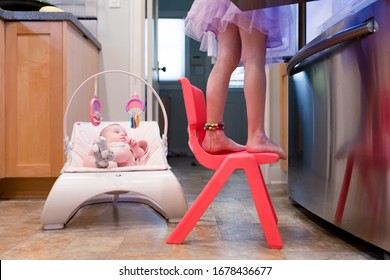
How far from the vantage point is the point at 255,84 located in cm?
122

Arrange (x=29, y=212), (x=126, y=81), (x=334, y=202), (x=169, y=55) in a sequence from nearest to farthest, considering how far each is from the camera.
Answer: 1. (x=334, y=202)
2. (x=29, y=212)
3. (x=126, y=81)
4. (x=169, y=55)

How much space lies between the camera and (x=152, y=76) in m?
3.12

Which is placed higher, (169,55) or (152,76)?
(169,55)

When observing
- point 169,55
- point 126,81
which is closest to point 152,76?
point 126,81

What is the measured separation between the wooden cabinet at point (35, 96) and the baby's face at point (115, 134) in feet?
1.61

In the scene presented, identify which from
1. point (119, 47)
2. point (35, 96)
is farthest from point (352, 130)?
point (119, 47)

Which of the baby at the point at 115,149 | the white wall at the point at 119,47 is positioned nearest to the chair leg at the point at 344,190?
the baby at the point at 115,149

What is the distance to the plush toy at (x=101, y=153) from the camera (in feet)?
5.39

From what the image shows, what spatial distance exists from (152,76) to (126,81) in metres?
0.28

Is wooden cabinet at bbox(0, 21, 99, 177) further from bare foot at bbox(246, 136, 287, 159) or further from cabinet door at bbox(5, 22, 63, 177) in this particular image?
bare foot at bbox(246, 136, 287, 159)

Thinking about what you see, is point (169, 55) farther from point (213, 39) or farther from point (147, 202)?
point (213, 39)
